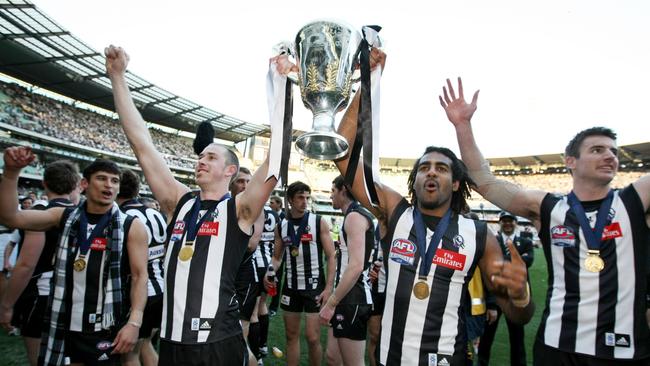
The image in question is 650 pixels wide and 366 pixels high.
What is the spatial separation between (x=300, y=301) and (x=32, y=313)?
256cm

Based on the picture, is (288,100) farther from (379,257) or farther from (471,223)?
(379,257)

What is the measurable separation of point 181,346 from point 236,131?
3912 centimetres

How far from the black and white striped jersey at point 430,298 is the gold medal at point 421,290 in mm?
17

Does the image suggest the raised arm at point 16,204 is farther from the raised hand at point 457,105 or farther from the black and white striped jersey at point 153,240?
the raised hand at point 457,105

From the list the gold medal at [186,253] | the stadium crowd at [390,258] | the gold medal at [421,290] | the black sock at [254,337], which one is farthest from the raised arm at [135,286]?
the black sock at [254,337]

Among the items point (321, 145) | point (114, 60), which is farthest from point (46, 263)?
point (321, 145)

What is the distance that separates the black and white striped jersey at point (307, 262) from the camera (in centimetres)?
459

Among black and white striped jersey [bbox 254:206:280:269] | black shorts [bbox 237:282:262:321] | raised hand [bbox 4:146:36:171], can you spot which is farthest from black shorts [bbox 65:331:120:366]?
black and white striped jersey [bbox 254:206:280:269]

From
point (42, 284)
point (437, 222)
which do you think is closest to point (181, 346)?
point (437, 222)

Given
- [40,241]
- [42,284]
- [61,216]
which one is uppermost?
[61,216]

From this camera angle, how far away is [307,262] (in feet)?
15.3

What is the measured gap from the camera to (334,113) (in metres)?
1.90

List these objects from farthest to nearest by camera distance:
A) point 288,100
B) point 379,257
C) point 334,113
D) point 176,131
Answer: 1. point 176,131
2. point 379,257
3. point 288,100
4. point 334,113

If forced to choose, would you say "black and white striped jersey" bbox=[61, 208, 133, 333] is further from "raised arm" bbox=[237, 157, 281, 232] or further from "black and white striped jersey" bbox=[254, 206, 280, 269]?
"black and white striped jersey" bbox=[254, 206, 280, 269]
